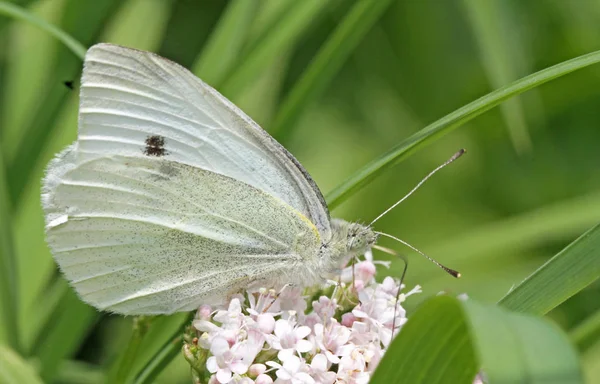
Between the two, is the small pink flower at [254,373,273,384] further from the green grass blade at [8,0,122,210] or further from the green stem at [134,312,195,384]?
the green grass blade at [8,0,122,210]

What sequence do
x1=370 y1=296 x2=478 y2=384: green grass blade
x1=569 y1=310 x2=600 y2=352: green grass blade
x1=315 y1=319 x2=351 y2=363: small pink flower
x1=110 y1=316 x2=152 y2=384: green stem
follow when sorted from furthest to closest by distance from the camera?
1. x1=110 y1=316 x2=152 y2=384: green stem
2. x1=569 y1=310 x2=600 y2=352: green grass blade
3. x1=315 y1=319 x2=351 y2=363: small pink flower
4. x1=370 y1=296 x2=478 y2=384: green grass blade

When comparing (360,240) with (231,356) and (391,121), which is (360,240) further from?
(391,121)

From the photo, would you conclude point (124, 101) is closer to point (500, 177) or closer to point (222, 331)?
point (222, 331)

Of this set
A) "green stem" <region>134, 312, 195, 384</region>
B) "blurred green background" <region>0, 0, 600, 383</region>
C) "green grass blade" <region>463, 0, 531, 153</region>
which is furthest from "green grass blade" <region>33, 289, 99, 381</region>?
"green grass blade" <region>463, 0, 531, 153</region>

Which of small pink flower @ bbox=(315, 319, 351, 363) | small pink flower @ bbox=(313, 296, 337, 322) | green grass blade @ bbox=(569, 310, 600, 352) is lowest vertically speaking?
small pink flower @ bbox=(315, 319, 351, 363)

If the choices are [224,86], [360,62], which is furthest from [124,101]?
[360,62]

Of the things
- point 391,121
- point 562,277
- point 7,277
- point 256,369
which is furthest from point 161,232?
point 391,121
